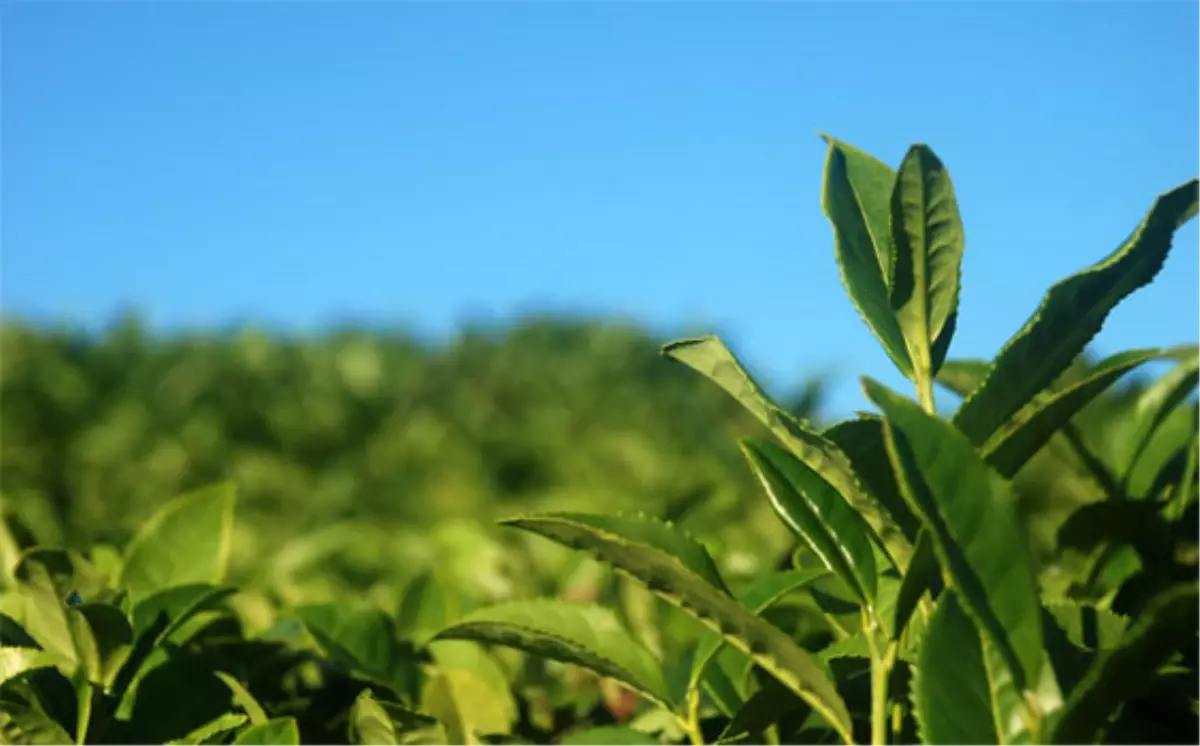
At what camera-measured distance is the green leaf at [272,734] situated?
1.12 m

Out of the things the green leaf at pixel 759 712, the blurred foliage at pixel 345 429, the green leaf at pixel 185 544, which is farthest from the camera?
the blurred foliage at pixel 345 429

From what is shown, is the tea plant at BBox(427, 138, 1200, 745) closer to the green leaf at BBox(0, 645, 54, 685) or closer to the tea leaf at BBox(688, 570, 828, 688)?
the tea leaf at BBox(688, 570, 828, 688)

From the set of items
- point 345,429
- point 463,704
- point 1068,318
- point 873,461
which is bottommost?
point 345,429

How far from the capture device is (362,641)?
1481 millimetres

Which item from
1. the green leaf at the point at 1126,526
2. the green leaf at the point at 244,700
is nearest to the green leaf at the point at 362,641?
the green leaf at the point at 244,700

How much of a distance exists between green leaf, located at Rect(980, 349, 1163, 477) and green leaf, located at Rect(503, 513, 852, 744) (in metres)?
0.23

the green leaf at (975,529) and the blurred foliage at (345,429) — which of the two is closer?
the green leaf at (975,529)

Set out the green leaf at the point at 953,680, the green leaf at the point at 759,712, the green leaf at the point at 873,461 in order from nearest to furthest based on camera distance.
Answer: the green leaf at the point at 953,680 < the green leaf at the point at 873,461 < the green leaf at the point at 759,712

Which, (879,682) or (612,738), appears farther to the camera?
(612,738)

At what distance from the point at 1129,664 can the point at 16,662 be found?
100 cm

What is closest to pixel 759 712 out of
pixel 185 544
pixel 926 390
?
pixel 926 390

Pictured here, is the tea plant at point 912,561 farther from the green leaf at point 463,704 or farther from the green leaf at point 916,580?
the green leaf at point 463,704

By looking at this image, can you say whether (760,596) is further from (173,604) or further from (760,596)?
(173,604)

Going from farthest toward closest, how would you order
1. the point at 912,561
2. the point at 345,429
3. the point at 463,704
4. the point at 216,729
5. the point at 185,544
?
the point at 345,429 < the point at 185,544 < the point at 463,704 < the point at 216,729 < the point at 912,561
